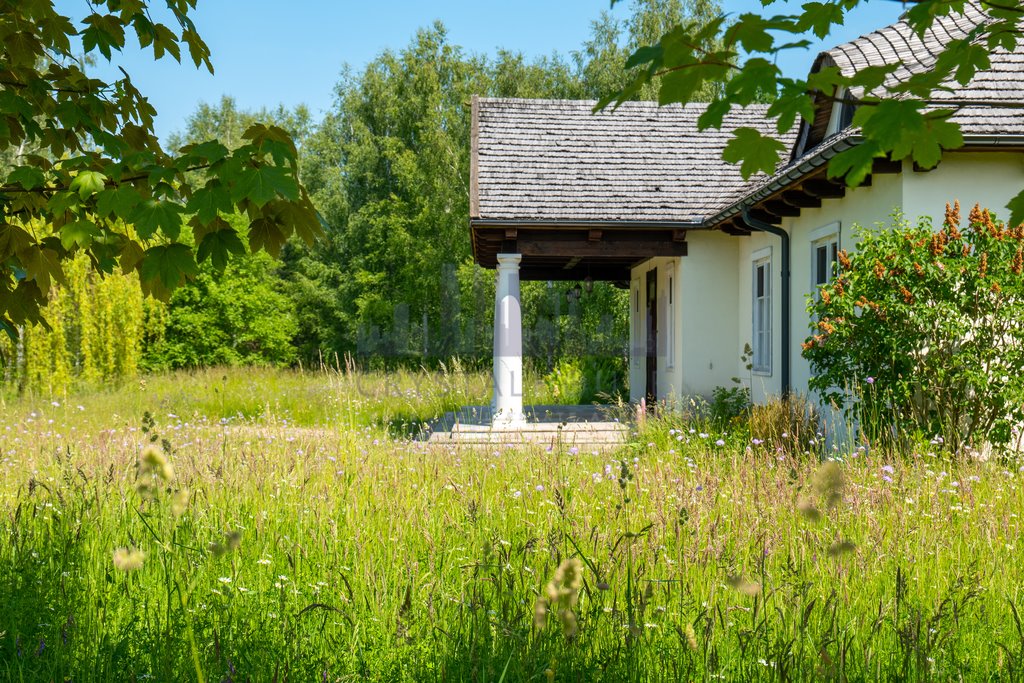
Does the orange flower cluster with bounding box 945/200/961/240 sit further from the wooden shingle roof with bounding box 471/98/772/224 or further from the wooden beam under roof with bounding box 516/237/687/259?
the wooden beam under roof with bounding box 516/237/687/259

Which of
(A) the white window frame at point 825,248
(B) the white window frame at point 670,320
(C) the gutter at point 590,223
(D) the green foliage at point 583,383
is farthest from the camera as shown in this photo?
(D) the green foliage at point 583,383

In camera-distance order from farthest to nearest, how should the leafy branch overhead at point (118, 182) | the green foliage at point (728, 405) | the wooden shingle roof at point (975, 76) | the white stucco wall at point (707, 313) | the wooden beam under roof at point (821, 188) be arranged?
the white stucco wall at point (707, 313) < the green foliage at point (728, 405) < the wooden beam under roof at point (821, 188) < the wooden shingle roof at point (975, 76) < the leafy branch overhead at point (118, 182)

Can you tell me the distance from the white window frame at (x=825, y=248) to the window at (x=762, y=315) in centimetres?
148

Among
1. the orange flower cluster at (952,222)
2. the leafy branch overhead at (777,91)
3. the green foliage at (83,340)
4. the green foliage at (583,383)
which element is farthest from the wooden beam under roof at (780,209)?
the green foliage at (83,340)

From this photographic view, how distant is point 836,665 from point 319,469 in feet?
12.8

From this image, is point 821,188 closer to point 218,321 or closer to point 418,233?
point 418,233

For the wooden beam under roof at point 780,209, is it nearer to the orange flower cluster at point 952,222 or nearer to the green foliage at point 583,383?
the orange flower cluster at point 952,222

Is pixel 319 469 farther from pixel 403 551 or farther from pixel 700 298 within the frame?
pixel 700 298

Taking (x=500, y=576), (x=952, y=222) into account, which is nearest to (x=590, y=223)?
(x=952, y=222)

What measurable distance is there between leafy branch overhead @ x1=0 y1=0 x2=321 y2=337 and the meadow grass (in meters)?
0.68

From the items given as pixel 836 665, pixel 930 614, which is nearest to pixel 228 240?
pixel 836 665

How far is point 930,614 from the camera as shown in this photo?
3.79 metres

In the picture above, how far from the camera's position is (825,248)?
1030 centimetres

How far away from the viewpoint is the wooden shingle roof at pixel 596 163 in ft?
42.9
